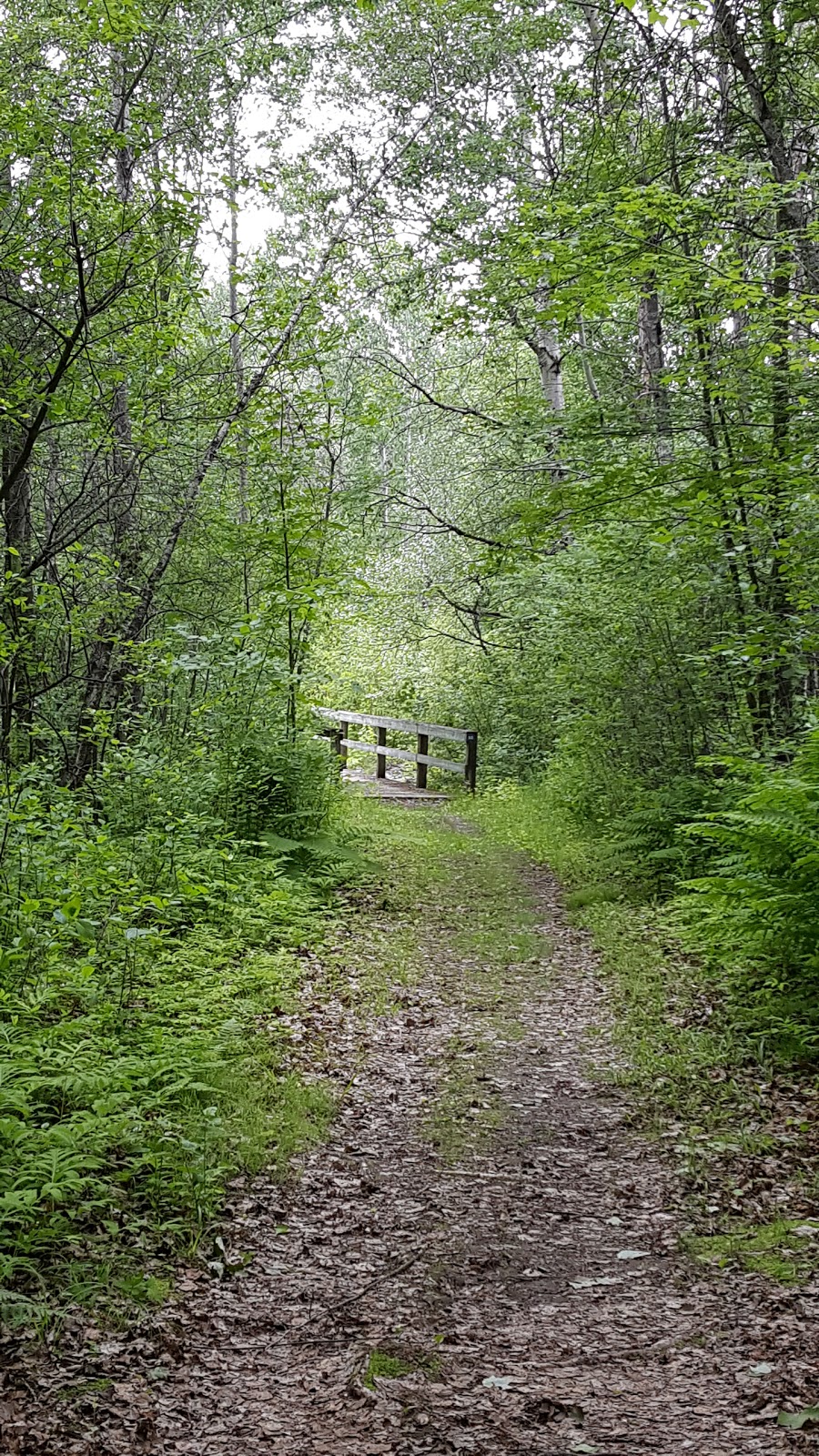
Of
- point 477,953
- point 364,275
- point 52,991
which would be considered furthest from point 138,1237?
point 364,275

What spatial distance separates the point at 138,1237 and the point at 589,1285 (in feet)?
5.73

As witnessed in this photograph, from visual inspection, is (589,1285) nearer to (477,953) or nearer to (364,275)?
(477,953)

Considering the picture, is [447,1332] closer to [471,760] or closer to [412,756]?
[471,760]

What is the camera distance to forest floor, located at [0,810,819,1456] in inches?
121

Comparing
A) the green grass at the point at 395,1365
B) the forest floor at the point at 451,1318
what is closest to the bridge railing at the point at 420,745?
the forest floor at the point at 451,1318

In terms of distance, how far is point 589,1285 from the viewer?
3.93m

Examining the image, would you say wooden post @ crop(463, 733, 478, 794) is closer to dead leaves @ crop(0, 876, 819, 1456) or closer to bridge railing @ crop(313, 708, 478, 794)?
bridge railing @ crop(313, 708, 478, 794)

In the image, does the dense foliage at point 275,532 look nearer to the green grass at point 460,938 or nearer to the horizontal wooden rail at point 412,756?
the green grass at point 460,938

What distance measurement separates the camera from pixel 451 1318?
372 cm

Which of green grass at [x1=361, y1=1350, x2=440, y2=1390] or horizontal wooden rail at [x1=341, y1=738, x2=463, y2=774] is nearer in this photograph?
green grass at [x1=361, y1=1350, x2=440, y2=1390]

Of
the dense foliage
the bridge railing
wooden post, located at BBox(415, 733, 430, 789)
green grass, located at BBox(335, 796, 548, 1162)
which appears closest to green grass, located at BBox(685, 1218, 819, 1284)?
green grass, located at BBox(335, 796, 548, 1162)

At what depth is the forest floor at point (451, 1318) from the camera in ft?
10.1

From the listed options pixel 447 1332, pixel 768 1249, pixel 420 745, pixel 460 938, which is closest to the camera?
pixel 447 1332

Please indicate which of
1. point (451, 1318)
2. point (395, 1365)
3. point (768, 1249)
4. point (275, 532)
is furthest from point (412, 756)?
point (395, 1365)
